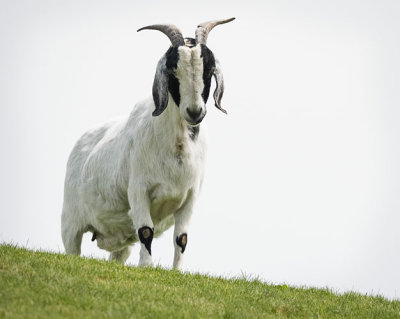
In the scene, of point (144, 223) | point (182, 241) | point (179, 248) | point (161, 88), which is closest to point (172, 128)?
point (161, 88)

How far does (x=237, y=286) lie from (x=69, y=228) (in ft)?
16.6

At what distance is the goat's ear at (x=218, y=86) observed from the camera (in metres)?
10.9

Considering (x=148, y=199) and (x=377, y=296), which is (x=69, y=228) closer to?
(x=148, y=199)

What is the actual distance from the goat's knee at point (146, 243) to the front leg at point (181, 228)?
43cm

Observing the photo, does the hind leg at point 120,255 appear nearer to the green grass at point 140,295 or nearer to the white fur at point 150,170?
the white fur at point 150,170

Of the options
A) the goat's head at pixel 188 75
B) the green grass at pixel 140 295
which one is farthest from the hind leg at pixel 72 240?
the goat's head at pixel 188 75

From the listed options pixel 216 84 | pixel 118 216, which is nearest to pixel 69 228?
pixel 118 216

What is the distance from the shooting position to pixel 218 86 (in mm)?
11000

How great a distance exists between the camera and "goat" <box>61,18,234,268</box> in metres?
10.6

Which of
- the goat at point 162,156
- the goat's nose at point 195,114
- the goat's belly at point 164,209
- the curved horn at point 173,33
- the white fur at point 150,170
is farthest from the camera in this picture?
the goat's belly at point 164,209

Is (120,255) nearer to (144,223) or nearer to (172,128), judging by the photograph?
(144,223)

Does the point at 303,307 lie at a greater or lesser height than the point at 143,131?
lesser

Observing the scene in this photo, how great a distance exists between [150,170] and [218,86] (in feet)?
5.10

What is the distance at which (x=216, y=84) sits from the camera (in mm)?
11008
